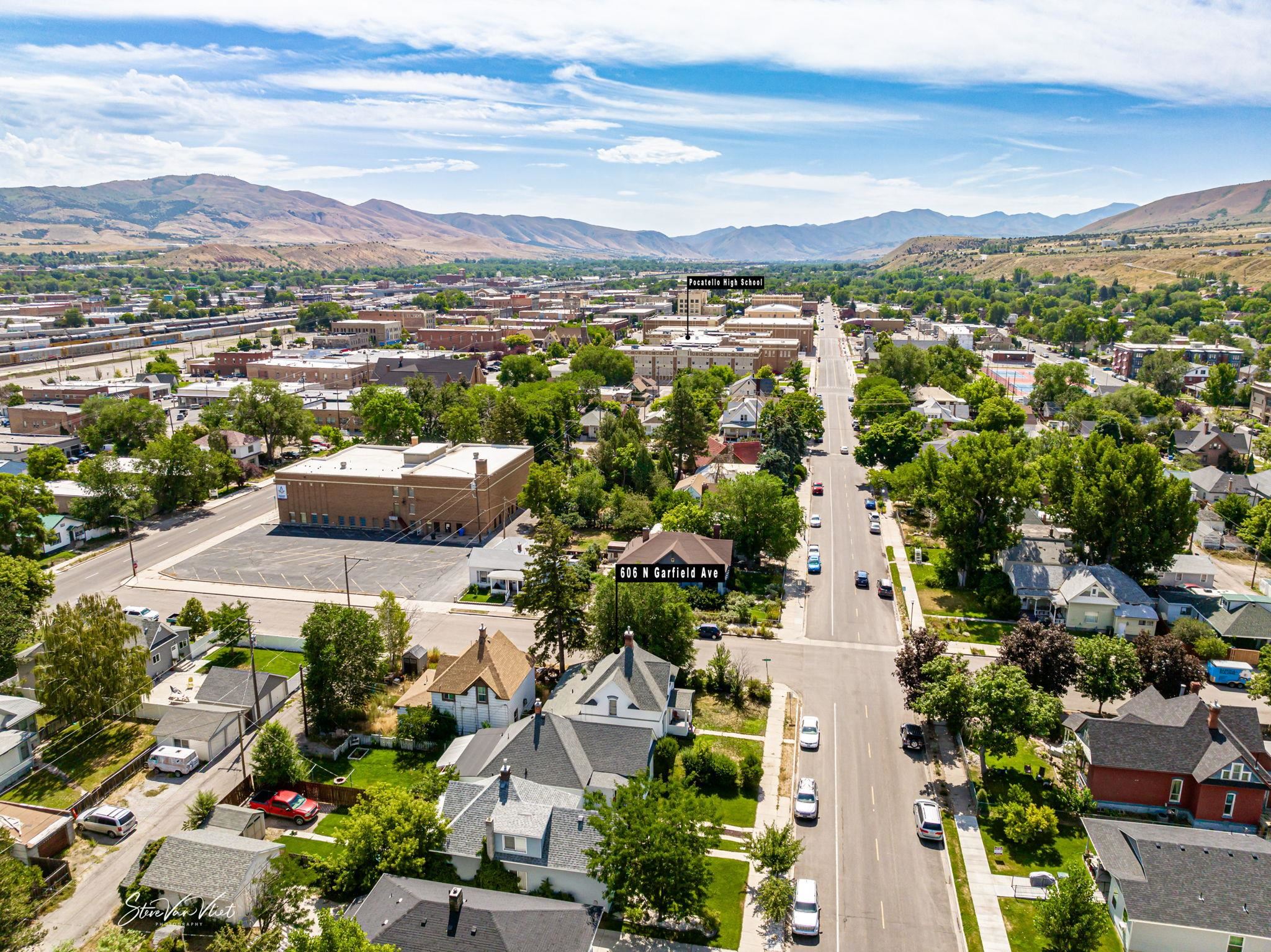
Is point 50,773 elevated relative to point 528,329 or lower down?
lower down

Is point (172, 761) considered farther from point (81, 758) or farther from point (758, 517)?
point (758, 517)

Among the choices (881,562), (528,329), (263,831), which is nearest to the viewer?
(263,831)

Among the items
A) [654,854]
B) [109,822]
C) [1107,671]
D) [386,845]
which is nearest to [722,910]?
[654,854]

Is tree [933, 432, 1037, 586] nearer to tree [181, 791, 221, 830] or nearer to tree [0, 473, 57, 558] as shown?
tree [181, 791, 221, 830]

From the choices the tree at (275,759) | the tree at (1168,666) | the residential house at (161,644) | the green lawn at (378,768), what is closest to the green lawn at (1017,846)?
the tree at (1168,666)

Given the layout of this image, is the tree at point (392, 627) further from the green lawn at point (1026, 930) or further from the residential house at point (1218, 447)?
the residential house at point (1218, 447)

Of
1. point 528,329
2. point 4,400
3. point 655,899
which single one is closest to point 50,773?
point 655,899

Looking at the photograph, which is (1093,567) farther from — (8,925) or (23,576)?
(23,576)
